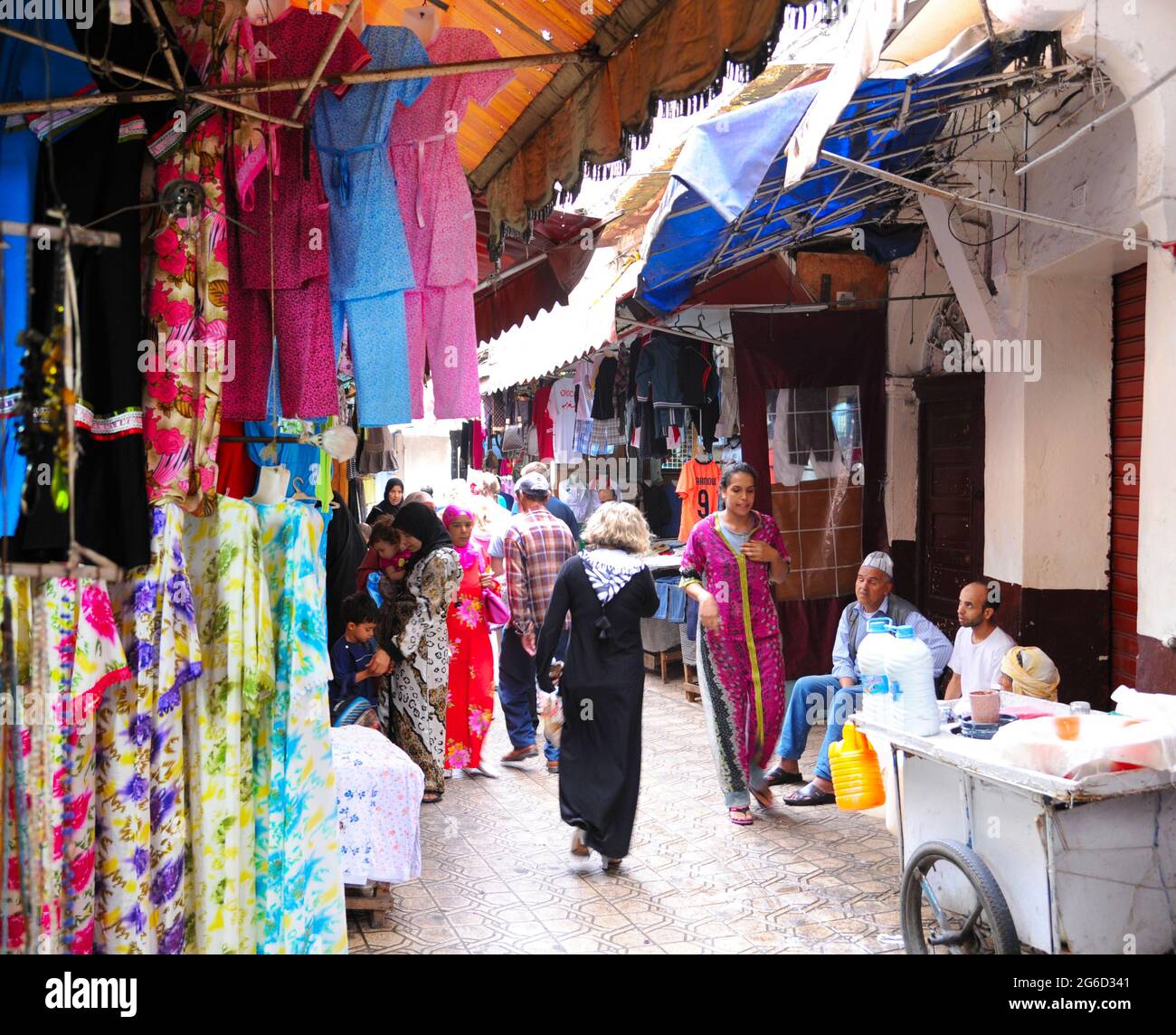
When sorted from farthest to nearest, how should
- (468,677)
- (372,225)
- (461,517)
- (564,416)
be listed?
(564,416) → (461,517) → (468,677) → (372,225)

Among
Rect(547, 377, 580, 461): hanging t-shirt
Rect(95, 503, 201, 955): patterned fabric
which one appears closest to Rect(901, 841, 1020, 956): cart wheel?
Rect(95, 503, 201, 955): patterned fabric

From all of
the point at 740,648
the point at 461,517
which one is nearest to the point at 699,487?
the point at 461,517

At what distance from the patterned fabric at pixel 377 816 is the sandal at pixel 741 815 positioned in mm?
2142

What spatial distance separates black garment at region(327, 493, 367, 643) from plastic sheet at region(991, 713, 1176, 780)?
2.59 meters

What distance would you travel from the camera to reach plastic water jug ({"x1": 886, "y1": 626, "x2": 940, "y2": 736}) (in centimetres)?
381

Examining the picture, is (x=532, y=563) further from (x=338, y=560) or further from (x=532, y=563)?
(x=338, y=560)

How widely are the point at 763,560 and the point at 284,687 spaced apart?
3.46m

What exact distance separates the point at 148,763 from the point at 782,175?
423 centimetres

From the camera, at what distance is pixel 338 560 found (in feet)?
14.0

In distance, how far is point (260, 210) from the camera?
3232 millimetres

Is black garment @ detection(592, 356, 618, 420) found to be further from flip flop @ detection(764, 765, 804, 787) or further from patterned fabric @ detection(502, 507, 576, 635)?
flip flop @ detection(764, 765, 804, 787)

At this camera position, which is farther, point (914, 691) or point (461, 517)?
point (461, 517)
